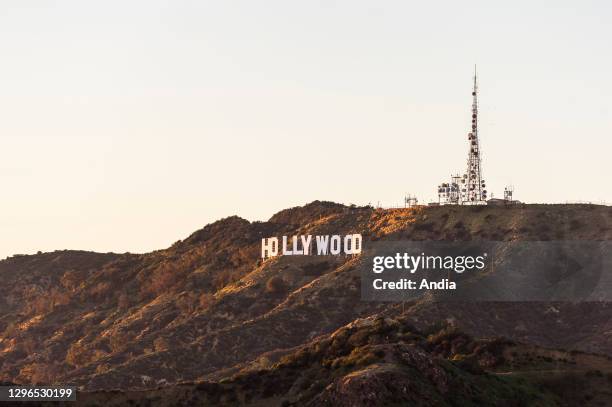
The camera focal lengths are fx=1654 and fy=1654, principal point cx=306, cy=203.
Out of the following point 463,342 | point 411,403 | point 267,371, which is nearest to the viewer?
point 411,403

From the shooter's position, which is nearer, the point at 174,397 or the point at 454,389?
the point at 454,389

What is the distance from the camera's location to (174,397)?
459ft

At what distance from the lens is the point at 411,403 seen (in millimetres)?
125250

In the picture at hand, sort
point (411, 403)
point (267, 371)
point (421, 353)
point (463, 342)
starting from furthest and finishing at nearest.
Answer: point (463, 342) < point (267, 371) < point (421, 353) < point (411, 403)

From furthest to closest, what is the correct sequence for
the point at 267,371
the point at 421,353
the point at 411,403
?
the point at 267,371 < the point at 421,353 < the point at 411,403

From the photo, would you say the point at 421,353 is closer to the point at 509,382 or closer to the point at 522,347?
the point at 509,382

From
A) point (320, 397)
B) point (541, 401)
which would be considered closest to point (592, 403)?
point (541, 401)

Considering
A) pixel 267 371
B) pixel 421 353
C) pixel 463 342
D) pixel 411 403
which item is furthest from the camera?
pixel 463 342

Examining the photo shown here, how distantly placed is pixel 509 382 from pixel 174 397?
2831cm

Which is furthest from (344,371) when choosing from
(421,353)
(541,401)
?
(541,401)

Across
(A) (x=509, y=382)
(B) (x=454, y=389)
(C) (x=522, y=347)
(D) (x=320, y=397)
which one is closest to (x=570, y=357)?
(C) (x=522, y=347)

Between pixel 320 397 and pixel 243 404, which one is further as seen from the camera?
pixel 243 404

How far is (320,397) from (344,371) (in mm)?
8759

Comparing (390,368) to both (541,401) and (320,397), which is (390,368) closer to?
(320,397)
